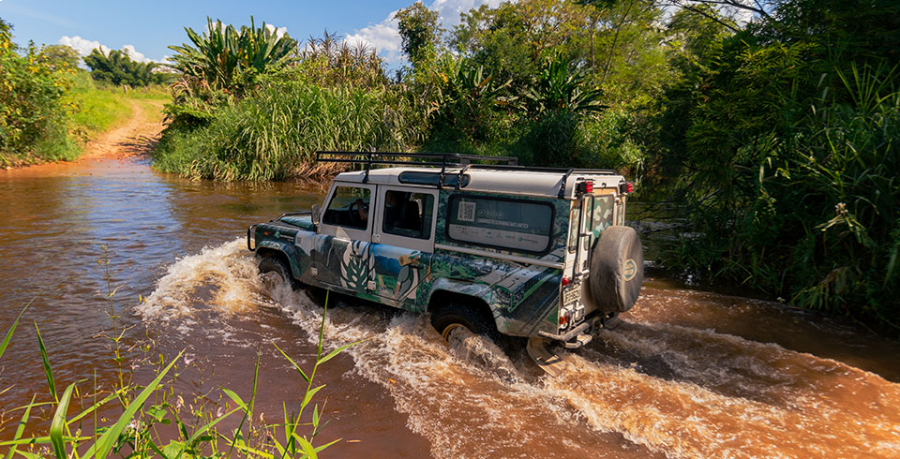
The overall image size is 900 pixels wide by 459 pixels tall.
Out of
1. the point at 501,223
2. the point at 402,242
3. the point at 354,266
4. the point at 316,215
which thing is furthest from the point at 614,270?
the point at 316,215

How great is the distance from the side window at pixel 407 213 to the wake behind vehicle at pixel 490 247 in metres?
0.01

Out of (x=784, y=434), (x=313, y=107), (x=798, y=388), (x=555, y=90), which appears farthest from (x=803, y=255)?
(x=313, y=107)

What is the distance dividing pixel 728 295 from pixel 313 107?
47.8ft

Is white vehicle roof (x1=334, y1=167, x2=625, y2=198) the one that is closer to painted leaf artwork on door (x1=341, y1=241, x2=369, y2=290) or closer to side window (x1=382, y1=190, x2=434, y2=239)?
side window (x1=382, y1=190, x2=434, y2=239)

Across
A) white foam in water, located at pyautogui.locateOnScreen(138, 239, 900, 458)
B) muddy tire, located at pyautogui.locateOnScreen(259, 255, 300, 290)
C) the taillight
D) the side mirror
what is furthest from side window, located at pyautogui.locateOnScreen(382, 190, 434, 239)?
muddy tire, located at pyautogui.locateOnScreen(259, 255, 300, 290)

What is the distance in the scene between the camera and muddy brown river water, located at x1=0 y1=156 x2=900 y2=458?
3.87m

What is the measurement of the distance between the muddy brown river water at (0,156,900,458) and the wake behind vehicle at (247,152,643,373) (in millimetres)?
483

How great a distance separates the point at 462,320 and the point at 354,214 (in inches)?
71.9

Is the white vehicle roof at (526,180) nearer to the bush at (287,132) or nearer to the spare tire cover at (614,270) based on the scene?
the spare tire cover at (614,270)

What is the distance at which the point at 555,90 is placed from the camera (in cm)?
1914

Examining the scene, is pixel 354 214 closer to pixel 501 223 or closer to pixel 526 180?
pixel 501 223

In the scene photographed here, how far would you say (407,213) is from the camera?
5.36 meters

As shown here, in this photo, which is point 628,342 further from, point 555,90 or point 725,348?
point 555,90

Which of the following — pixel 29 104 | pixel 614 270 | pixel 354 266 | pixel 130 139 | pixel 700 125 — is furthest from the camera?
pixel 130 139
